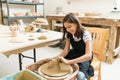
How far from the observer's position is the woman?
4.22 ft

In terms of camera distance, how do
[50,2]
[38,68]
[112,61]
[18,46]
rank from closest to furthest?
[38,68], [18,46], [112,61], [50,2]

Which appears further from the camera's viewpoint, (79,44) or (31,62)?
(31,62)

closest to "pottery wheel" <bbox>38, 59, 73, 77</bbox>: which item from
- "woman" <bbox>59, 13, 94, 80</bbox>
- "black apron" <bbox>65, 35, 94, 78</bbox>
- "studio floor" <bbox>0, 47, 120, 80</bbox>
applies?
"woman" <bbox>59, 13, 94, 80</bbox>

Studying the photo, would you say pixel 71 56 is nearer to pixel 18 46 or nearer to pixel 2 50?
pixel 18 46

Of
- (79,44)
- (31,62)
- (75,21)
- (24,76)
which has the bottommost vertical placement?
(31,62)

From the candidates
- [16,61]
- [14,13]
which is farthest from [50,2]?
[16,61]

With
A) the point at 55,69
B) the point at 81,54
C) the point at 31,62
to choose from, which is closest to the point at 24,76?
the point at 55,69

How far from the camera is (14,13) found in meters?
3.82

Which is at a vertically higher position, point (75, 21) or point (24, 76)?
point (75, 21)

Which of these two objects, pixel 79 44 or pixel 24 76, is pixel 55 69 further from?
pixel 79 44

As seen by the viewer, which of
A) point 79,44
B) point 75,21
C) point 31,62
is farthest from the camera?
point 31,62

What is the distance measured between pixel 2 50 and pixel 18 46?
0.15 metres

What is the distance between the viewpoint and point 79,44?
1.45m

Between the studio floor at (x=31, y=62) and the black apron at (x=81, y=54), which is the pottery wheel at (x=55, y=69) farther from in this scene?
the studio floor at (x=31, y=62)
